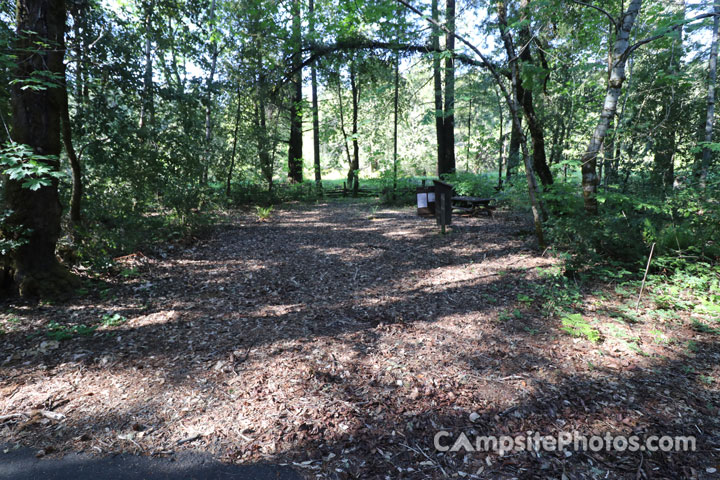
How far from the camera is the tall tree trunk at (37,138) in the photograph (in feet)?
13.1

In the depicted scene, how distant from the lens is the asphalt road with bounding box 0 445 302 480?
1.98 m

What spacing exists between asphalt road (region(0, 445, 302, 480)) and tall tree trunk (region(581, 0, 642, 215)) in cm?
553

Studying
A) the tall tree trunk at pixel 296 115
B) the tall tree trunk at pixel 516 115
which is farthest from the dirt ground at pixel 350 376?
the tall tree trunk at pixel 296 115

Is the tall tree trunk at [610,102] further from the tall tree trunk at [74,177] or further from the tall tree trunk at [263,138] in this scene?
the tall tree trunk at [263,138]

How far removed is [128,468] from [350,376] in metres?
1.63

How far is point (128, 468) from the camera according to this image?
2.04m

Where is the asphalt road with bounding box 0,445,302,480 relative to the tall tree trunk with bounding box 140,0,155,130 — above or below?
below

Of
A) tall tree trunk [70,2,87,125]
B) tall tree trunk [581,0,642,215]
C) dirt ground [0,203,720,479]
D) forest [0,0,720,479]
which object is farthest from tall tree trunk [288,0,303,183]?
dirt ground [0,203,720,479]

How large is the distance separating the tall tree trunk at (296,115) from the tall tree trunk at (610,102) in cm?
1136

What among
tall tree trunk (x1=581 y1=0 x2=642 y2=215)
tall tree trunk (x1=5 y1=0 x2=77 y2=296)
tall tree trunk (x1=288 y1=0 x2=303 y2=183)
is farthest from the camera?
tall tree trunk (x1=288 y1=0 x2=303 y2=183)

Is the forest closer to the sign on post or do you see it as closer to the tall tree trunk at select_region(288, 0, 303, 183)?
the sign on post

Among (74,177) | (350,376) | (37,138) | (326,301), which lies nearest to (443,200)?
(326,301)

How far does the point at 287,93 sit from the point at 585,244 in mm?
13391

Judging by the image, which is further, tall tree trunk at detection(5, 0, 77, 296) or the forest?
tall tree trunk at detection(5, 0, 77, 296)
